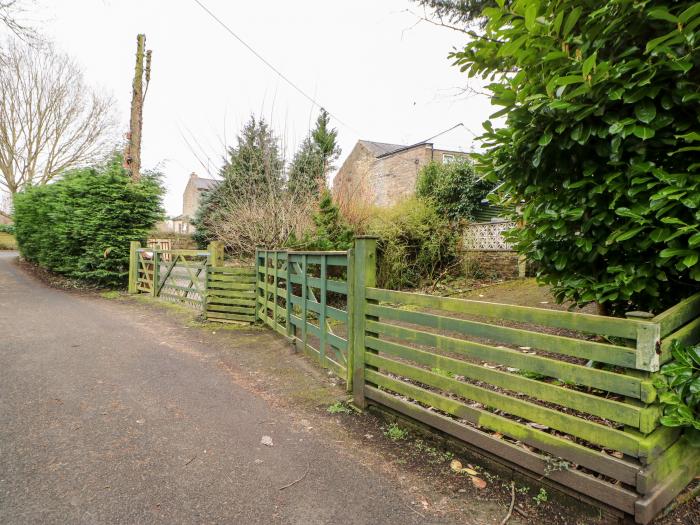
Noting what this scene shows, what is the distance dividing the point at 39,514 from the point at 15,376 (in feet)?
9.38

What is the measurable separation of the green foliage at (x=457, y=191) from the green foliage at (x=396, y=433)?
29.5 feet

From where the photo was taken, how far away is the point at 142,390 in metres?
3.94

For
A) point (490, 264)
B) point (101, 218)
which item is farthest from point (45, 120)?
point (490, 264)

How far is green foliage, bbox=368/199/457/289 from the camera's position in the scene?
29.7ft

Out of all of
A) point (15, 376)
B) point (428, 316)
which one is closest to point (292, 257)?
point (428, 316)

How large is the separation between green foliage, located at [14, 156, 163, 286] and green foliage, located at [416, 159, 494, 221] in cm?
826

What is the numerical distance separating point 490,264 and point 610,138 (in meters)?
8.28

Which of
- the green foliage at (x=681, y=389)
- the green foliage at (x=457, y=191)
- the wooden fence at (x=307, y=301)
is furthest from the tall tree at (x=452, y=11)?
the green foliage at (x=457, y=191)

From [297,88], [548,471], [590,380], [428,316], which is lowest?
[548,471]

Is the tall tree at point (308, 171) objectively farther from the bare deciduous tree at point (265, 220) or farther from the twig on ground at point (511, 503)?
the twig on ground at point (511, 503)

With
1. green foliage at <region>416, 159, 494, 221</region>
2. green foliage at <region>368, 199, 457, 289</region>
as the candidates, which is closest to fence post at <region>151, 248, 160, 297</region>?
green foliage at <region>368, 199, 457, 289</region>

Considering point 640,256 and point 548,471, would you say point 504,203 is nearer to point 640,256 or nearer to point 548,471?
point 640,256

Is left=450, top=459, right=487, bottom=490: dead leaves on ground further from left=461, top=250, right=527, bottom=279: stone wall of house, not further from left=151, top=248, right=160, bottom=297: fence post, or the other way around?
left=151, top=248, right=160, bottom=297: fence post

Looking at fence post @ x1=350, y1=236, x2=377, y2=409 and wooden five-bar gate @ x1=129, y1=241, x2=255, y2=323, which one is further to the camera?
wooden five-bar gate @ x1=129, y1=241, x2=255, y2=323
